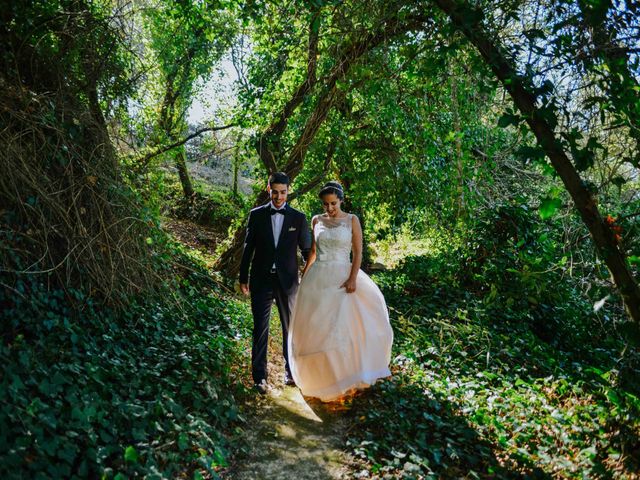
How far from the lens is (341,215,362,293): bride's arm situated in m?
5.59

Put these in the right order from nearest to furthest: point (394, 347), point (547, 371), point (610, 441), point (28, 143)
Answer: point (610, 441), point (28, 143), point (547, 371), point (394, 347)

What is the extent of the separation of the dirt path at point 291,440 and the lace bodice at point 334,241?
63.1 inches

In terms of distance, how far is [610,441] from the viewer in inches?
155

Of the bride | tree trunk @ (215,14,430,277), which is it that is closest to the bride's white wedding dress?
the bride

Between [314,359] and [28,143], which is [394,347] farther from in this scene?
[28,143]

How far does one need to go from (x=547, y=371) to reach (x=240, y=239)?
672cm

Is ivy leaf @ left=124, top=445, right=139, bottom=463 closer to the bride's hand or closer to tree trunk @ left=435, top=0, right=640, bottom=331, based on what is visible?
the bride's hand

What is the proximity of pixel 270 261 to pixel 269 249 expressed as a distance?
136mm

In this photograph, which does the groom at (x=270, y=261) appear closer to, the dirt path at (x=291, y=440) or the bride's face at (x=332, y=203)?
the bride's face at (x=332, y=203)

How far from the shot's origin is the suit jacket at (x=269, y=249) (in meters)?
5.54

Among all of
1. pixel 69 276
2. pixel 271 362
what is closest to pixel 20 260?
pixel 69 276

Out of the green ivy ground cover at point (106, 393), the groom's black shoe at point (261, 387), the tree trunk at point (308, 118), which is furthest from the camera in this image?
the tree trunk at point (308, 118)

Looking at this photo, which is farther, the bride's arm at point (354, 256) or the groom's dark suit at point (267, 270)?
the bride's arm at point (354, 256)

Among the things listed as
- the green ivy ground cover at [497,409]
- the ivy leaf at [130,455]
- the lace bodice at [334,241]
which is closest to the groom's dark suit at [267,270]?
the lace bodice at [334,241]
